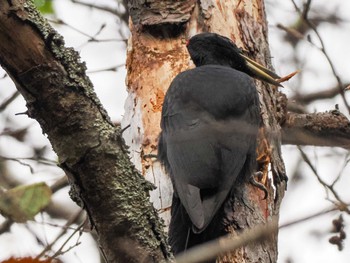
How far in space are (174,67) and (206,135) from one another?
0.81 meters

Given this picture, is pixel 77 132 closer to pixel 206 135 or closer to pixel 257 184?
pixel 206 135

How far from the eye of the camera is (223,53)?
13.4ft

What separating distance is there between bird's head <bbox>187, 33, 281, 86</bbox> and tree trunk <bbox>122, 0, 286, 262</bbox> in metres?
0.11

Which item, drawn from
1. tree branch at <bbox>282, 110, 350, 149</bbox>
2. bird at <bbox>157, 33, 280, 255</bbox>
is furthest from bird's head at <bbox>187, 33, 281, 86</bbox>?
tree branch at <bbox>282, 110, 350, 149</bbox>

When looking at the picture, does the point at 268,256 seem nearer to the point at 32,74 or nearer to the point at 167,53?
the point at 167,53

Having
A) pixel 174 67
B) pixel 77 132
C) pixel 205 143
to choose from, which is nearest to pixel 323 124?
pixel 174 67

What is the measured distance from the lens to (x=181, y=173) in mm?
3316

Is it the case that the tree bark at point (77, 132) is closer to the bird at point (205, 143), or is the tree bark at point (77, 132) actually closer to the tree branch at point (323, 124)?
the bird at point (205, 143)

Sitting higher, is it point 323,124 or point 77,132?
point 323,124

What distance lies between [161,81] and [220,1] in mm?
603

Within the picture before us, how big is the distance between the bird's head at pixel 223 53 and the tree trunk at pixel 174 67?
0.37ft

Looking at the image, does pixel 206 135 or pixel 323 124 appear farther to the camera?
pixel 323 124

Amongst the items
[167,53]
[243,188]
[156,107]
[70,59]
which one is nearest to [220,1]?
[167,53]

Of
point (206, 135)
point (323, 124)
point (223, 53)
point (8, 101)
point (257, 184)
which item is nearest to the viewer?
point (206, 135)
